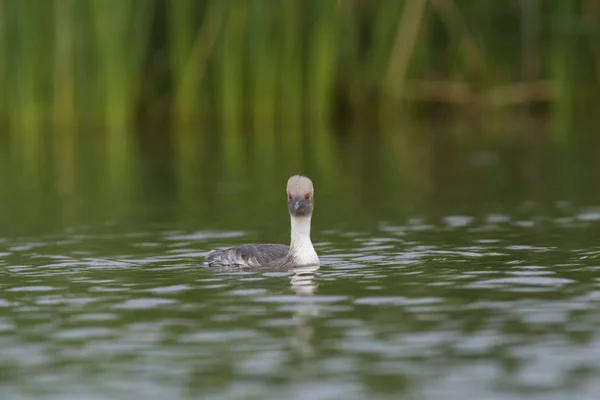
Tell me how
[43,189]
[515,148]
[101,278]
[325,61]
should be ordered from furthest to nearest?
[325,61] → [515,148] → [43,189] → [101,278]

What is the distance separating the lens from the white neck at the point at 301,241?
1090 cm

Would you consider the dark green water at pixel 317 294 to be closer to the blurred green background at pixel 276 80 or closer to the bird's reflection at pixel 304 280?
the bird's reflection at pixel 304 280

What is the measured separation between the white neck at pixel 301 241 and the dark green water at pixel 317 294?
0.71 feet

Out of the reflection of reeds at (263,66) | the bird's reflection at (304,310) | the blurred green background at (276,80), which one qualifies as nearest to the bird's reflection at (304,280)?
the bird's reflection at (304,310)

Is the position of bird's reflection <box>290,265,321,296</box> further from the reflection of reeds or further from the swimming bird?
the reflection of reeds

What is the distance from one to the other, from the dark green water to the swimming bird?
22cm

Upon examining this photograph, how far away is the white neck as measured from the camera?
1090 centimetres

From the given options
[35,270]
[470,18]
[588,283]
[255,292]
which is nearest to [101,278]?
[35,270]

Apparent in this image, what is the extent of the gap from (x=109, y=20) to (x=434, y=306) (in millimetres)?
15214

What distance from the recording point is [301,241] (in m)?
10.9

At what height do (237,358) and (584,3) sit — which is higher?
(584,3)

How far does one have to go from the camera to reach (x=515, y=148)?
2241cm

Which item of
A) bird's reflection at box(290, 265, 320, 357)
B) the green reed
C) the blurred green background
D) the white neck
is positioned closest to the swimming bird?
the white neck

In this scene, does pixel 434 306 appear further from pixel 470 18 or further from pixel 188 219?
pixel 470 18
